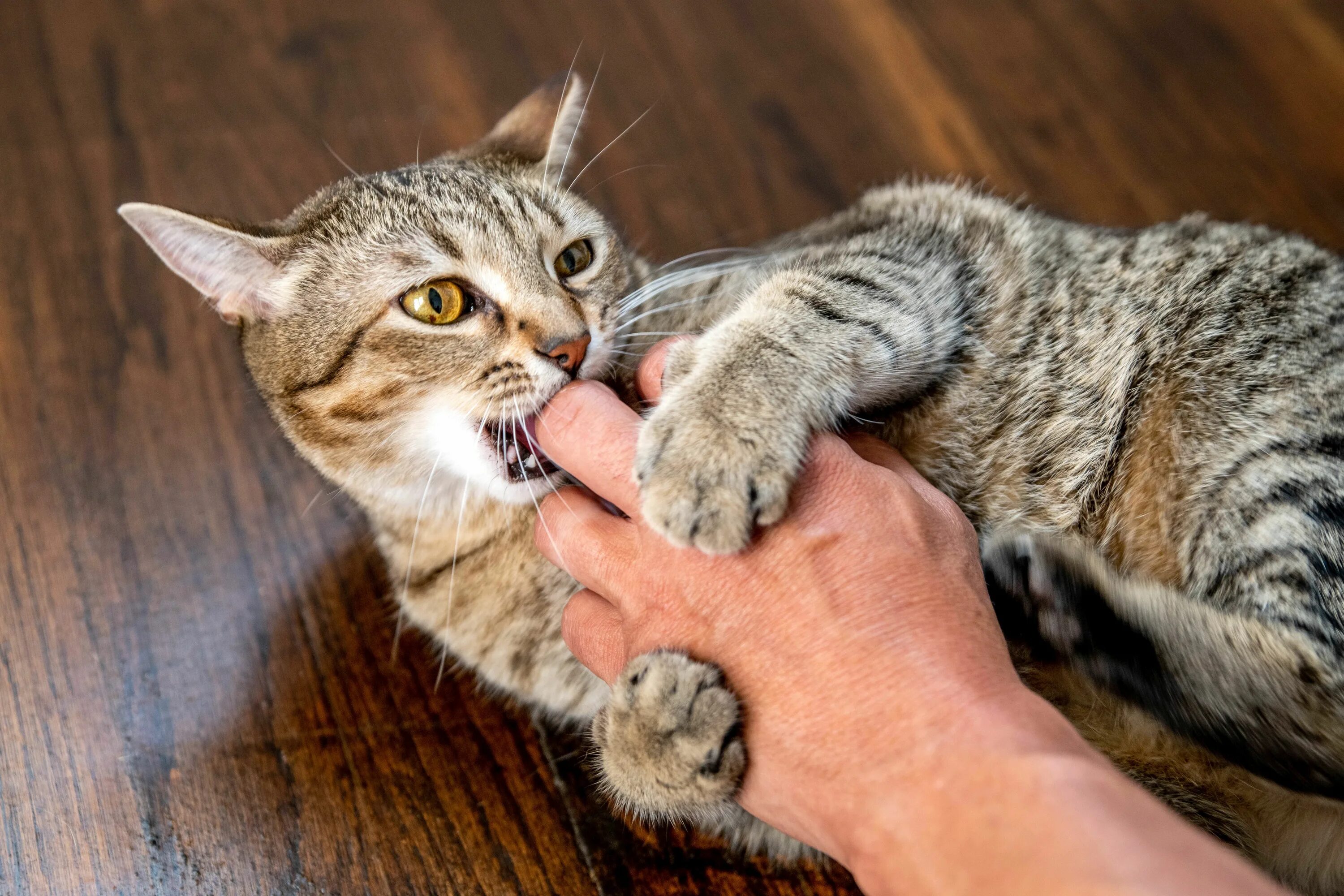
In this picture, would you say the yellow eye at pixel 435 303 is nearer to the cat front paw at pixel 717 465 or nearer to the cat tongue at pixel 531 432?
the cat tongue at pixel 531 432

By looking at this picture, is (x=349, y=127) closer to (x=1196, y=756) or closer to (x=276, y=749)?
(x=276, y=749)


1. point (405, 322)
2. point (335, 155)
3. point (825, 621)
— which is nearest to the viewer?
point (825, 621)

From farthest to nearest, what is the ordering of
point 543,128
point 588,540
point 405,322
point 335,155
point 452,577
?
point 335,155 < point 543,128 < point 452,577 < point 405,322 < point 588,540

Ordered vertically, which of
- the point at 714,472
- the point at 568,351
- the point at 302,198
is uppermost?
the point at 302,198

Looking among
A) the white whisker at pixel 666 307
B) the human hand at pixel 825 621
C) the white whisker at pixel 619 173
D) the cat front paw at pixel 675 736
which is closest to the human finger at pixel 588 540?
the human hand at pixel 825 621

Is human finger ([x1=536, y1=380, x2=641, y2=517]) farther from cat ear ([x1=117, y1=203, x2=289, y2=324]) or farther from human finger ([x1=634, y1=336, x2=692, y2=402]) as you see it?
cat ear ([x1=117, y1=203, x2=289, y2=324])

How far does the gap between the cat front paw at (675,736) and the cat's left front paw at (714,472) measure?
131 mm

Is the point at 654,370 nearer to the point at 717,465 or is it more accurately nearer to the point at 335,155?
the point at 717,465

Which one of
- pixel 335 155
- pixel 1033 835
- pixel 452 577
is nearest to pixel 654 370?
pixel 452 577

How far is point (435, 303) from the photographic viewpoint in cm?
114

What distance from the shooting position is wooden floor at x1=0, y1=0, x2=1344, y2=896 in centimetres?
115

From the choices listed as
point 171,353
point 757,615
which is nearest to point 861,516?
point 757,615

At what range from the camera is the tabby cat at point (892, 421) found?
0.97 metres

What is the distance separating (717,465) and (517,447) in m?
0.30
